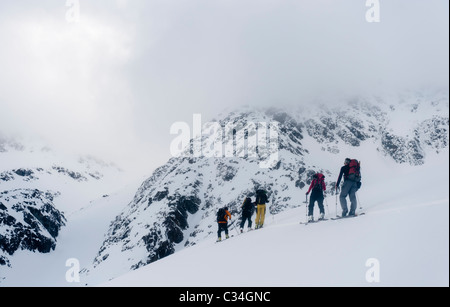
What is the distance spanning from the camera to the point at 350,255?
8219 millimetres

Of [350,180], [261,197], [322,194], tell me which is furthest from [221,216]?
[350,180]

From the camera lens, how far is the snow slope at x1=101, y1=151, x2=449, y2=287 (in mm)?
6871

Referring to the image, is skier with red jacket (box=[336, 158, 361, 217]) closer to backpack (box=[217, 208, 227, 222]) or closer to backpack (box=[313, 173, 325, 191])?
backpack (box=[313, 173, 325, 191])

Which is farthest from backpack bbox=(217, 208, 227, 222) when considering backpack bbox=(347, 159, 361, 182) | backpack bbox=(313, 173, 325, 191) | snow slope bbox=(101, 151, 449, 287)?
backpack bbox=(347, 159, 361, 182)

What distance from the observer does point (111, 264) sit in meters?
116

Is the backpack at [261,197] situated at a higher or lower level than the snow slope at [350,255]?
higher

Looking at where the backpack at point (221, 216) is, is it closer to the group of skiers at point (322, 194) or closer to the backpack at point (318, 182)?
the group of skiers at point (322, 194)

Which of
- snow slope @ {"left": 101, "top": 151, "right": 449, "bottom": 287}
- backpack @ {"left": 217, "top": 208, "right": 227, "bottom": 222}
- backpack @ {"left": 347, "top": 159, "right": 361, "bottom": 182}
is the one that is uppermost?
backpack @ {"left": 347, "top": 159, "right": 361, "bottom": 182}

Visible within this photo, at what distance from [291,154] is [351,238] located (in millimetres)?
188288

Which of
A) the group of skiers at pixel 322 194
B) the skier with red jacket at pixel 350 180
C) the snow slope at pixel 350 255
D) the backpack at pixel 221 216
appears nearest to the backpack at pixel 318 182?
the group of skiers at pixel 322 194

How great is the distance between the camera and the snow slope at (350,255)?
6871 millimetres
